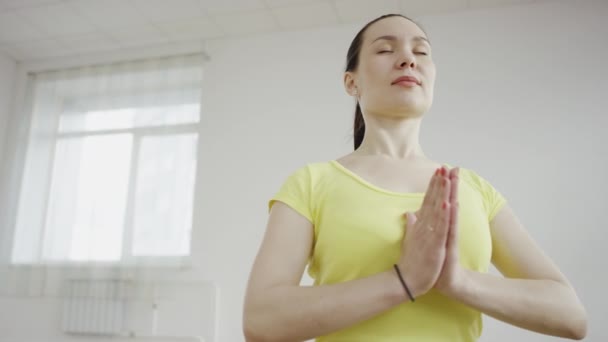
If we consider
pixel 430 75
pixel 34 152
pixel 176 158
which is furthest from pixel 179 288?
pixel 430 75

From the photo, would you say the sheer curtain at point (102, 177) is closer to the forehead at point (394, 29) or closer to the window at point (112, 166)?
the window at point (112, 166)

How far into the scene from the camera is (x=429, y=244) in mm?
660

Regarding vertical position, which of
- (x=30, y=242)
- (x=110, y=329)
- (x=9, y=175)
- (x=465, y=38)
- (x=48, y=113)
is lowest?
(x=110, y=329)

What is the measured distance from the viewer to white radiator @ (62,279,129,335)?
3.68 meters

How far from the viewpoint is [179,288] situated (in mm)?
3689

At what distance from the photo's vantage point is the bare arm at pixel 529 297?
2.27 ft

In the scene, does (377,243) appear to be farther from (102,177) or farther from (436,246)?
(102,177)

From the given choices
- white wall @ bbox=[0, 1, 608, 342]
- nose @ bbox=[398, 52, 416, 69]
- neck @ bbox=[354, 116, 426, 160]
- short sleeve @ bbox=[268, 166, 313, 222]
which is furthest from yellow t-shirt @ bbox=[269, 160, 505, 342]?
white wall @ bbox=[0, 1, 608, 342]

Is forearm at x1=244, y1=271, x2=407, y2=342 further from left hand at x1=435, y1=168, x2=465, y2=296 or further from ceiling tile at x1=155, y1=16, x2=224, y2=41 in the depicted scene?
ceiling tile at x1=155, y1=16, x2=224, y2=41

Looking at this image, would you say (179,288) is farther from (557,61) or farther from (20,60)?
(557,61)

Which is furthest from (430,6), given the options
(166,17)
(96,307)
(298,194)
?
(96,307)

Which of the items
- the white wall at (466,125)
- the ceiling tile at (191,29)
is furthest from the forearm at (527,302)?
the ceiling tile at (191,29)

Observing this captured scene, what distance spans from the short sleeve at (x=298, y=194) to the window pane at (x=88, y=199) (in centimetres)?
344

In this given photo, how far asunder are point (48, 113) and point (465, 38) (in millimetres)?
3736
